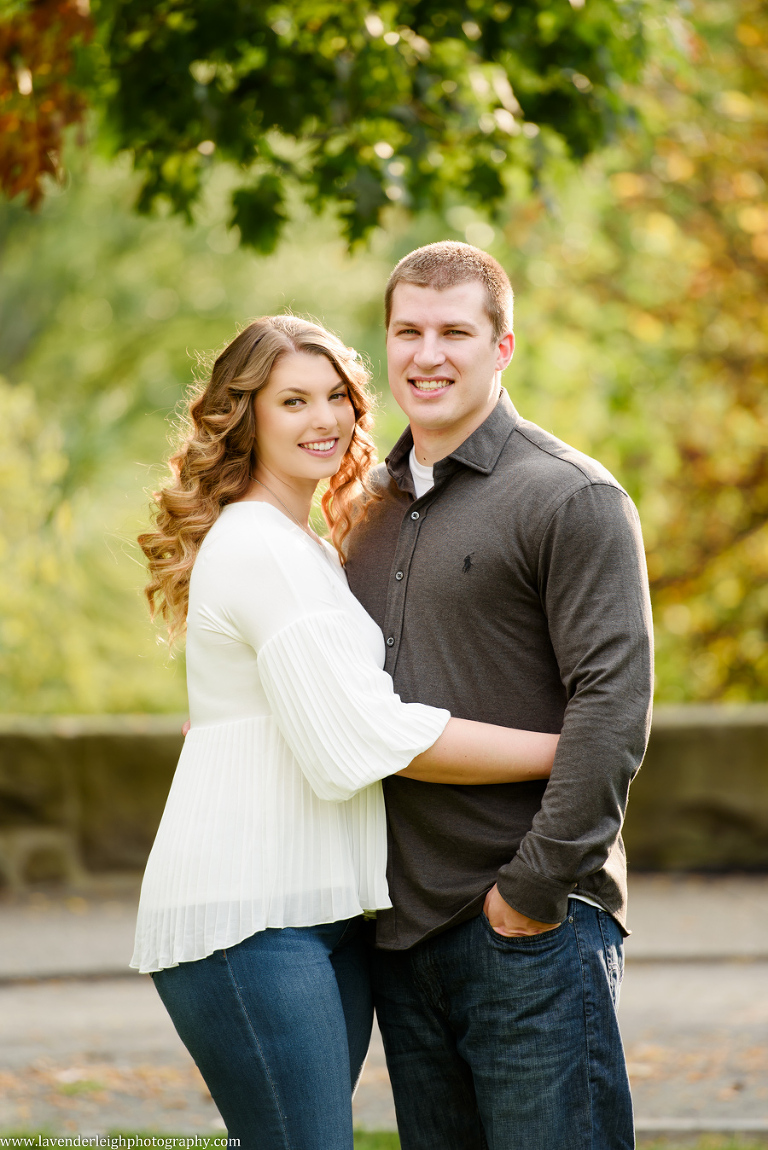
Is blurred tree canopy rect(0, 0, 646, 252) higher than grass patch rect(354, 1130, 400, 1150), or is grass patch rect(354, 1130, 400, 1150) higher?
blurred tree canopy rect(0, 0, 646, 252)

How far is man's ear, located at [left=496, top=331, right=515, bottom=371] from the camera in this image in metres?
2.60

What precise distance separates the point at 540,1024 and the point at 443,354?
1.35 m

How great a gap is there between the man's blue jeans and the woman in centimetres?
22

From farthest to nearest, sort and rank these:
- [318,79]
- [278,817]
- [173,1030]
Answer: [173,1030], [318,79], [278,817]

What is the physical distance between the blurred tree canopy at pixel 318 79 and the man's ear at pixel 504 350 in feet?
4.81

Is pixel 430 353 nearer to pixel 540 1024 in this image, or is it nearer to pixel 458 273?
pixel 458 273

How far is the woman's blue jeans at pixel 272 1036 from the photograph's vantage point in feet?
7.19

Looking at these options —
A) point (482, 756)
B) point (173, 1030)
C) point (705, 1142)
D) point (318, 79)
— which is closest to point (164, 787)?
point (173, 1030)

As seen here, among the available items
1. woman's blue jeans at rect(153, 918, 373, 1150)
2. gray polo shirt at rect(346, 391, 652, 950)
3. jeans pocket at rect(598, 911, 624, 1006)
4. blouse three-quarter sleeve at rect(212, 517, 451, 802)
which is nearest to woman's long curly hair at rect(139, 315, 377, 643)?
blouse three-quarter sleeve at rect(212, 517, 451, 802)

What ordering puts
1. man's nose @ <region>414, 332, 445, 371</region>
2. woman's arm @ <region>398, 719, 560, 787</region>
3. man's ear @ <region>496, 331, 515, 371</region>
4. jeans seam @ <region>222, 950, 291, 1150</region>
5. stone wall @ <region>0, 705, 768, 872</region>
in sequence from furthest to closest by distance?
stone wall @ <region>0, 705, 768, 872</region> → man's ear @ <region>496, 331, 515, 371</region> → man's nose @ <region>414, 332, 445, 371</region> → woman's arm @ <region>398, 719, 560, 787</region> → jeans seam @ <region>222, 950, 291, 1150</region>

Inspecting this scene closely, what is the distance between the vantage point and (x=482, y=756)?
231 cm

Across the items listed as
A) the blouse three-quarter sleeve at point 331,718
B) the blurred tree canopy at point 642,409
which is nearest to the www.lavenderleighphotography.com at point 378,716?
the blouse three-quarter sleeve at point 331,718

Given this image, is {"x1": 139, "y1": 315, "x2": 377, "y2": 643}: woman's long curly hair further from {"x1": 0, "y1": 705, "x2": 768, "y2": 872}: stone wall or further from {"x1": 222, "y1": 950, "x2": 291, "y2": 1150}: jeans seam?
{"x1": 0, "y1": 705, "x2": 768, "y2": 872}: stone wall

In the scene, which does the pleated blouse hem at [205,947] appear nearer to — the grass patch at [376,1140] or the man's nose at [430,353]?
the man's nose at [430,353]
